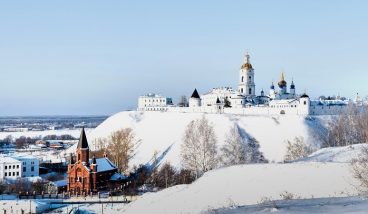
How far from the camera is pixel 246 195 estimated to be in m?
19.1

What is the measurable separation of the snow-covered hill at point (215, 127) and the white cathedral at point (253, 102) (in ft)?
14.8

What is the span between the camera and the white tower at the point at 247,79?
82950 millimetres

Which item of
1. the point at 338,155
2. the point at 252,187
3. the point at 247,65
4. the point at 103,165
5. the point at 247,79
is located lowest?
the point at 103,165

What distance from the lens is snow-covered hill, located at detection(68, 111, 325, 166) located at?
2312 inches

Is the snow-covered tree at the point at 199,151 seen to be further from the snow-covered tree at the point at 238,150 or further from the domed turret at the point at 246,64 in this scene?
the domed turret at the point at 246,64

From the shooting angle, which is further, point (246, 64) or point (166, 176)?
point (246, 64)

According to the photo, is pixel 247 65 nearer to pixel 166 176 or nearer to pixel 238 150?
pixel 238 150

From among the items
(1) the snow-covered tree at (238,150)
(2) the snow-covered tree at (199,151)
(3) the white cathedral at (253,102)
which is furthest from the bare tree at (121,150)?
(3) the white cathedral at (253,102)

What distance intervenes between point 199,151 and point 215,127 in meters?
17.6

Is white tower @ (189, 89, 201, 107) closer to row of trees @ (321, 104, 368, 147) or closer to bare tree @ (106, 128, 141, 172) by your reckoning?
bare tree @ (106, 128, 141, 172)

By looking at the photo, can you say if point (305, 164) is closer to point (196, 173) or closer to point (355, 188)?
point (355, 188)

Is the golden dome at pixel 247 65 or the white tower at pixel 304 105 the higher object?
the golden dome at pixel 247 65

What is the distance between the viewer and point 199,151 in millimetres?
48031

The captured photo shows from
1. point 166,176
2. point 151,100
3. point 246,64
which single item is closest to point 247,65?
point 246,64
